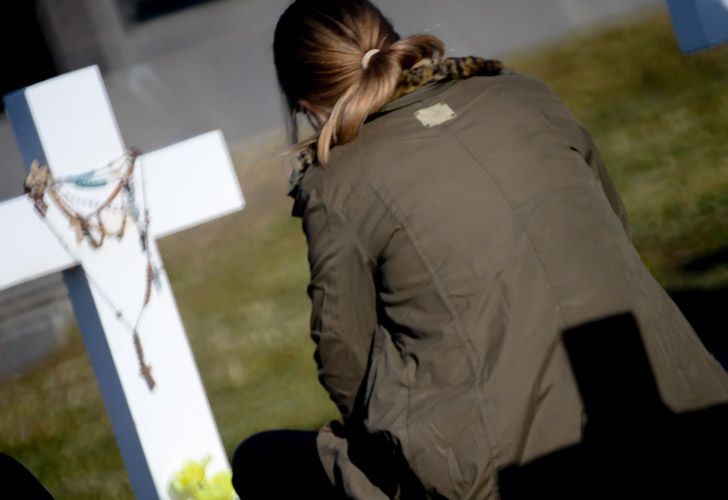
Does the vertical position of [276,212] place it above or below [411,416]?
below

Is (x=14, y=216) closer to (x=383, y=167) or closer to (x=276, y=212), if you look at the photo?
(x=383, y=167)

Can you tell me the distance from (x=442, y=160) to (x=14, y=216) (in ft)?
3.97

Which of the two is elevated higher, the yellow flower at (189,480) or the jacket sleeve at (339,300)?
the jacket sleeve at (339,300)

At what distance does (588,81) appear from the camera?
19.6 ft

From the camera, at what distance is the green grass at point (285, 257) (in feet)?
13.7

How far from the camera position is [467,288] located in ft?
5.29

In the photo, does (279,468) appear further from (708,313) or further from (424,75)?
(708,313)

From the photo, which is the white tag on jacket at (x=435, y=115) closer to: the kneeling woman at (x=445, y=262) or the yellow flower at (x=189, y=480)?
the kneeling woman at (x=445, y=262)

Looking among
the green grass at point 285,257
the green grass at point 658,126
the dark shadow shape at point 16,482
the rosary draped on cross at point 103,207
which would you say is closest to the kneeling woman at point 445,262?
the dark shadow shape at point 16,482

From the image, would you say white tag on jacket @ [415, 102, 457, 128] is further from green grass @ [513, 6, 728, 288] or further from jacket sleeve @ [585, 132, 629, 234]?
green grass @ [513, 6, 728, 288]

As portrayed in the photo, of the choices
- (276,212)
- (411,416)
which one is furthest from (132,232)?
(276,212)

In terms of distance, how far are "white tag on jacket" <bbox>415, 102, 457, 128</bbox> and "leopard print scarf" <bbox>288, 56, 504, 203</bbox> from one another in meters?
0.04

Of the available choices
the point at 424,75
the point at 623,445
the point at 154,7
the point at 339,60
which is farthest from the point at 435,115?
the point at 154,7

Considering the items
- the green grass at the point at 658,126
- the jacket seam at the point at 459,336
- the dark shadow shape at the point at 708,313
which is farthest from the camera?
the green grass at the point at 658,126
